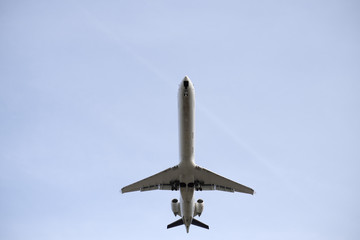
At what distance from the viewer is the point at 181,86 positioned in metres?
34.9

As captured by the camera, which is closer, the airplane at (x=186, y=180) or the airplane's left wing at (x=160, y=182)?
the airplane at (x=186, y=180)

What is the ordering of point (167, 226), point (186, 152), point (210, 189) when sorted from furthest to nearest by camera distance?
point (167, 226)
point (210, 189)
point (186, 152)

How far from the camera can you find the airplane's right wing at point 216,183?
4041 cm

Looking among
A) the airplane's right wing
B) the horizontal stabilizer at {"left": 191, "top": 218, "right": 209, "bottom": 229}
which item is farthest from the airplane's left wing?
the horizontal stabilizer at {"left": 191, "top": 218, "right": 209, "bottom": 229}

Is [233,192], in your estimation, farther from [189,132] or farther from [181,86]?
[181,86]

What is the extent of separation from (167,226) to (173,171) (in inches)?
395

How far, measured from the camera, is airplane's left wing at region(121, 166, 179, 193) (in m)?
40.3

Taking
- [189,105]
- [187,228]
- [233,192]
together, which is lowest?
[187,228]

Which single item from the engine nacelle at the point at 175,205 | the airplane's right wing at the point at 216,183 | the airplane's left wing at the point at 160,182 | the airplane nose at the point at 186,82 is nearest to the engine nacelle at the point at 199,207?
the engine nacelle at the point at 175,205

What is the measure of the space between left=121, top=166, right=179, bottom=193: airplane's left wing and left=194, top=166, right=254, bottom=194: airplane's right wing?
2.30m

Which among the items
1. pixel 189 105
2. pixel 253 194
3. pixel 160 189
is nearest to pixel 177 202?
pixel 160 189

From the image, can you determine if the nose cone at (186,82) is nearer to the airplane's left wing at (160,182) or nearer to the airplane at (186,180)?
the airplane at (186,180)

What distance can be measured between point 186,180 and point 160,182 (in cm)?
353

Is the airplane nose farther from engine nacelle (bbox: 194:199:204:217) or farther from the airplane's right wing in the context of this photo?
engine nacelle (bbox: 194:199:204:217)
